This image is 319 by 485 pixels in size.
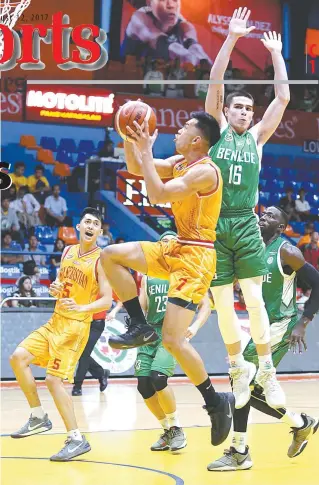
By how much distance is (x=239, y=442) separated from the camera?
705cm

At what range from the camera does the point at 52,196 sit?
66.0 ft

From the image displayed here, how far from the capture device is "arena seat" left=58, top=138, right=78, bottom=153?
2228cm

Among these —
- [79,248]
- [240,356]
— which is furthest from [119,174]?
[240,356]

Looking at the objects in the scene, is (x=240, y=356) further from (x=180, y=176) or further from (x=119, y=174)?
(x=119, y=174)

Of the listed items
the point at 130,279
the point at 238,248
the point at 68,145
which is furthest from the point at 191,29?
the point at 130,279

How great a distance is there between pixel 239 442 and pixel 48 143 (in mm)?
16079

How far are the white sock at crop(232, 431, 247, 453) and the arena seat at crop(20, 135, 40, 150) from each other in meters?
15.8

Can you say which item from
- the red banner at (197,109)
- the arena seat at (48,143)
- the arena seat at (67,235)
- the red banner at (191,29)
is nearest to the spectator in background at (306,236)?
the red banner at (197,109)

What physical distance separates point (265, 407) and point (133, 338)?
5.91 ft

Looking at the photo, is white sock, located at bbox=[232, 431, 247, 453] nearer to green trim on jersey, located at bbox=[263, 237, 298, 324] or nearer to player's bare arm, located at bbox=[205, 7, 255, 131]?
green trim on jersey, located at bbox=[263, 237, 298, 324]

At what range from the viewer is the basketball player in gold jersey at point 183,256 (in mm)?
6441

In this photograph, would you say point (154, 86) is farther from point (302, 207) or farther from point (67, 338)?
point (67, 338)

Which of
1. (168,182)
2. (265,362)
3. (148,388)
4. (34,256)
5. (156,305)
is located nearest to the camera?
(168,182)

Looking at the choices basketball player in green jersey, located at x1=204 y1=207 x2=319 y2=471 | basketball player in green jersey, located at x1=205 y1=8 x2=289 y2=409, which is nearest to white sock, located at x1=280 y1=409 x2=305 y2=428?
basketball player in green jersey, located at x1=204 y1=207 x2=319 y2=471
